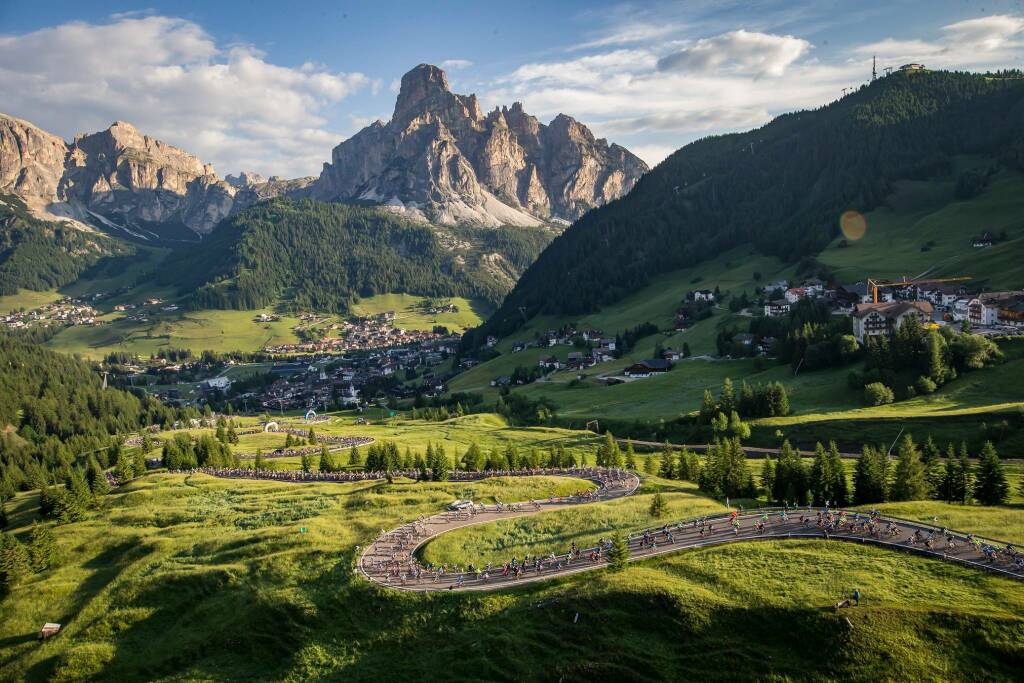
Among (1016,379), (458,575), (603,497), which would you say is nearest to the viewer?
(458,575)

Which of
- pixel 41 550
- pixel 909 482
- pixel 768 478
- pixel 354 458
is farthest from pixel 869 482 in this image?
pixel 41 550

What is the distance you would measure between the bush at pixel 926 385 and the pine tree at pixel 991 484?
48220mm

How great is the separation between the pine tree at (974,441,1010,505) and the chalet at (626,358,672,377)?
100 m

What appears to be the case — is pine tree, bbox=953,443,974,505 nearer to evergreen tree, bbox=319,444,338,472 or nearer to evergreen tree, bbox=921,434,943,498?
evergreen tree, bbox=921,434,943,498

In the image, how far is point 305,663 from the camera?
145 ft

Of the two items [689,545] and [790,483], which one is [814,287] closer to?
[790,483]

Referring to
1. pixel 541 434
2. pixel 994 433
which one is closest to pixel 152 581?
pixel 541 434

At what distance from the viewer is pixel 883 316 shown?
421 feet

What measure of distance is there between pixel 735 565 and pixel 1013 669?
1480 cm

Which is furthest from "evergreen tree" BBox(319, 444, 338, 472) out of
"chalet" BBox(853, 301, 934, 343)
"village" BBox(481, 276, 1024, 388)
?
"chalet" BBox(853, 301, 934, 343)

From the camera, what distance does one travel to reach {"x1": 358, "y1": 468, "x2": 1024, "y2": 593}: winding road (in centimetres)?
4294

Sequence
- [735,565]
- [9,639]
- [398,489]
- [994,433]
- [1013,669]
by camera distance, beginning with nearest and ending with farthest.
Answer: [1013,669] → [735,565] → [9,639] → [398,489] → [994,433]

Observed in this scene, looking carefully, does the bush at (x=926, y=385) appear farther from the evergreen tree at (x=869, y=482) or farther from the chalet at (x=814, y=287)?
the chalet at (x=814, y=287)

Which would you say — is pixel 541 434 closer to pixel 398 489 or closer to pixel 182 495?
pixel 398 489
